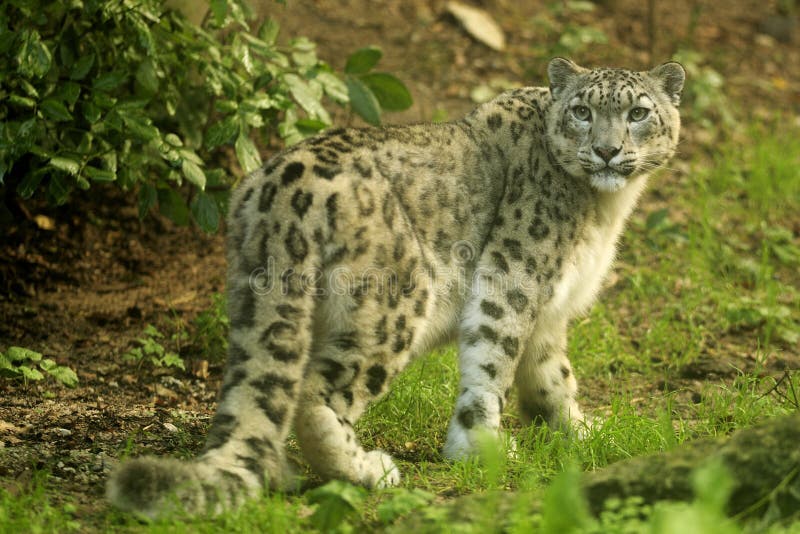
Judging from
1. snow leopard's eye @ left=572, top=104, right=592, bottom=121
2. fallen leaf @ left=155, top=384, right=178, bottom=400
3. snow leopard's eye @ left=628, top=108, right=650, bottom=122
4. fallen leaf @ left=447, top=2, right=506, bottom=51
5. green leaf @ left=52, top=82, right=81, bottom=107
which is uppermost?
fallen leaf @ left=447, top=2, right=506, bottom=51

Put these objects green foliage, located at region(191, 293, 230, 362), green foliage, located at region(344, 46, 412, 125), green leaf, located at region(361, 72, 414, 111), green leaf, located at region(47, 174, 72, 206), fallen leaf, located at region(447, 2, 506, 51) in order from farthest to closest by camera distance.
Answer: fallen leaf, located at region(447, 2, 506, 51)
green foliage, located at region(191, 293, 230, 362)
green leaf, located at region(361, 72, 414, 111)
green foliage, located at region(344, 46, 412, 125)
green leaf, located at region(47, 174, 72, 206)

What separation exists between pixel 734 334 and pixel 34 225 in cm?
536

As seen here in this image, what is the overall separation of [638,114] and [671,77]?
41 centimetres

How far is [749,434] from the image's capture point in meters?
4.34

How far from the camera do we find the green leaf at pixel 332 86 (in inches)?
266

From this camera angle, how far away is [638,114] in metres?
5.98

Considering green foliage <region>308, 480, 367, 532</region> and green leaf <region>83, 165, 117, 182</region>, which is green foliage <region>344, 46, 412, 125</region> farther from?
green foliage <region>308, 480, 367, 532</region>

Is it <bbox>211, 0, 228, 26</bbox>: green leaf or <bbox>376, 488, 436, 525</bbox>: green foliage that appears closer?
<bbox>376, 488, 436, 525</bbox>: green foliage

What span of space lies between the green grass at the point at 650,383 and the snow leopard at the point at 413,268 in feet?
0.84

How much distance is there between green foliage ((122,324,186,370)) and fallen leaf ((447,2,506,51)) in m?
6.26

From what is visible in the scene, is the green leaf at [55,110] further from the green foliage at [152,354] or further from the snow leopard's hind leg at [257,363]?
the green foliage at [152,354]

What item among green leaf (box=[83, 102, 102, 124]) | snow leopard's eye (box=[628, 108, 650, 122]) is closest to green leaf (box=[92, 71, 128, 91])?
green leaf (box=[83, 102, 102, 124])

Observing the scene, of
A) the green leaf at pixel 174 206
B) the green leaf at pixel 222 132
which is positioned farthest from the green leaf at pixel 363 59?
the green leaf at pixel 174 206

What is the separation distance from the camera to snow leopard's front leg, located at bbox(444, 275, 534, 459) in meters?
5.62
